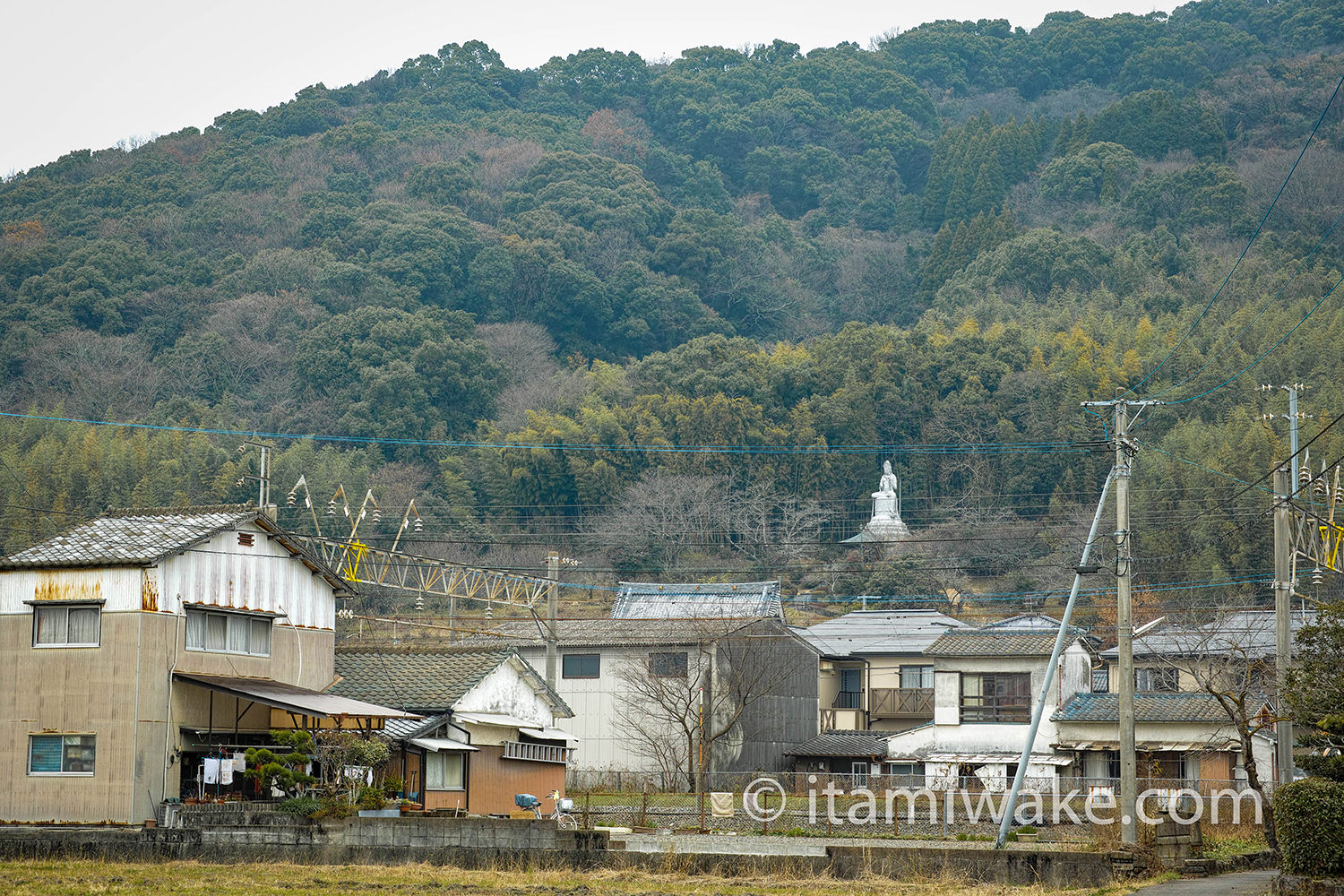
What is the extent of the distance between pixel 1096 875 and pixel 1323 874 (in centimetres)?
473

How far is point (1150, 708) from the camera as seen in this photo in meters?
35.3

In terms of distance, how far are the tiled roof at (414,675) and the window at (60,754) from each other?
5.28m

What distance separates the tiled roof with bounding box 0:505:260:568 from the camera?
25328 millimetres

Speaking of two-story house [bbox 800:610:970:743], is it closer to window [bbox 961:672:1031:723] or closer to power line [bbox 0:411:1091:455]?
window [bbox 961:672:1031:723]

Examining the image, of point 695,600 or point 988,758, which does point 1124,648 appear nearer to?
point 988,758

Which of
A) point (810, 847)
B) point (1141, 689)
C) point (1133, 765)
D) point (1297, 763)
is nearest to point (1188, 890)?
point (1297, 763)

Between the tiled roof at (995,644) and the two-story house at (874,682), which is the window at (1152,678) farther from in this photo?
the two-story house at (874,682)

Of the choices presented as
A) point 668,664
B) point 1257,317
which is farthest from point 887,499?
point 668,664

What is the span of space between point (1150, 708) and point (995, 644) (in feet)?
14.0

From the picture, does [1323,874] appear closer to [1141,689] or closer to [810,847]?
[810,847]

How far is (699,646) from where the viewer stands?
40594 mm

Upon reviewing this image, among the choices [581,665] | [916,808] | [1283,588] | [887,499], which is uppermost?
[887,499]

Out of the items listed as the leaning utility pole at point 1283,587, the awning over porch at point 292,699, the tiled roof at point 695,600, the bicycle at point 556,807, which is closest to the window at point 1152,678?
the tiled roof at point 695,600

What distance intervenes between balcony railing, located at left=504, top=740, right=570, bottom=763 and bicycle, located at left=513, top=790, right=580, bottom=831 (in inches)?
30.8
